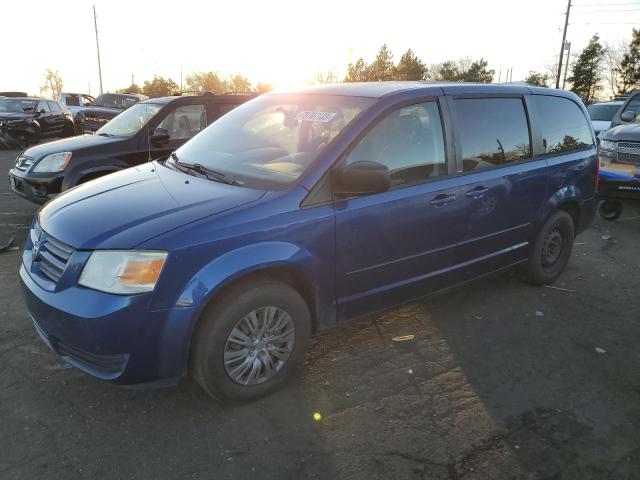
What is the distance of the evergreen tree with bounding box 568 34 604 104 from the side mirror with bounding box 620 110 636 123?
161ft

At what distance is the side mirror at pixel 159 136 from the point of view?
6363 mm

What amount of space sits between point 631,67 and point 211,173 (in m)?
56.1

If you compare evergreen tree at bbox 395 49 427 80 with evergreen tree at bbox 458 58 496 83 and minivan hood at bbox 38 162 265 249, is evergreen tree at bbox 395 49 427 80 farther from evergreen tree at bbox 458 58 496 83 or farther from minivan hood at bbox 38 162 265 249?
minivan hood at bbox 38 162 265 249

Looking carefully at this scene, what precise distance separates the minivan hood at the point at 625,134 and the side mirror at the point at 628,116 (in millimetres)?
1050

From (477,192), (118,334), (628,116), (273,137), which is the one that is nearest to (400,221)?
(477,192)

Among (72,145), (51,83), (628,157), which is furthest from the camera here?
(51,83)

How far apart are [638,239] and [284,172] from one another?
5.93 meters

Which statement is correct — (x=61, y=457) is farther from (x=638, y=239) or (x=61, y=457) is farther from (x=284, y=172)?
(x=638, y=239)

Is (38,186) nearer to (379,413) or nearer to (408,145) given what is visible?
(408,145)

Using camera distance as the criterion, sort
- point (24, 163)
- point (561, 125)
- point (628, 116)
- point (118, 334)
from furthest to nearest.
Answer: point (628, 116) → point (24, 163) → point (561, 125) → point (118, 334)

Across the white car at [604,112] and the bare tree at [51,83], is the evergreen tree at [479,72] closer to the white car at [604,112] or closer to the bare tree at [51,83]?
the white car at [604,112]

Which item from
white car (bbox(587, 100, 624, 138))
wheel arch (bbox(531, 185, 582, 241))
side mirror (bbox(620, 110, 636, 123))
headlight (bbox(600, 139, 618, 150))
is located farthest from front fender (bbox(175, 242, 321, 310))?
white car (bbox(587, 100, 624, 138))

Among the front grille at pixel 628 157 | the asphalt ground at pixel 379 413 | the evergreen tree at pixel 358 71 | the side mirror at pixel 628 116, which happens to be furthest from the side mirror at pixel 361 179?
the evergreen tree at pixel 358 71

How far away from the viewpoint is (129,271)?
2.51 metres
